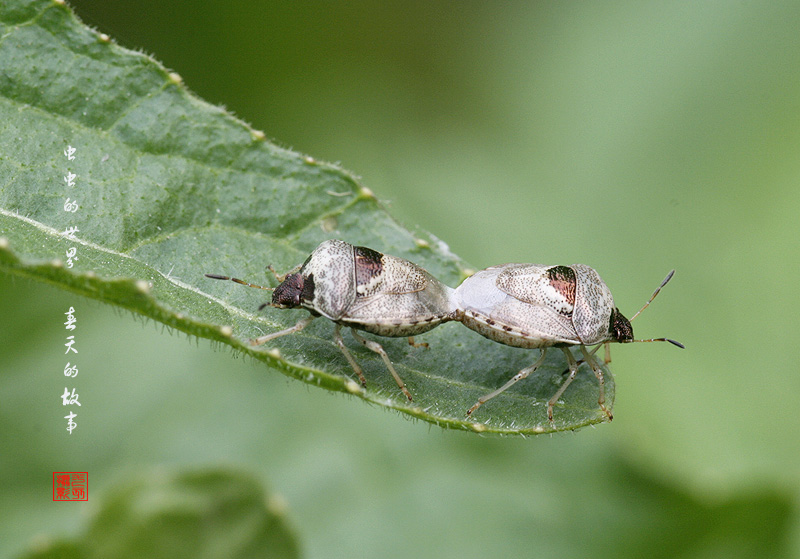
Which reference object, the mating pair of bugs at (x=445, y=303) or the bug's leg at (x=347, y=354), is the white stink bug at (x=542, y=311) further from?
the bug's leg at (x=347, y=354)

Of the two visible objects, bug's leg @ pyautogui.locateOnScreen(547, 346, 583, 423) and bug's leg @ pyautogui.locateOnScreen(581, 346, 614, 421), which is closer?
bug's leg @ pyautogui.locateOnScreen(547, 346, 583, 423)

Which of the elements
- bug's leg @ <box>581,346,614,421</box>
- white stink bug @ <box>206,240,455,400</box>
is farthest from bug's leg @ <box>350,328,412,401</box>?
bug's leg @ <box>581,346,614,421</box>

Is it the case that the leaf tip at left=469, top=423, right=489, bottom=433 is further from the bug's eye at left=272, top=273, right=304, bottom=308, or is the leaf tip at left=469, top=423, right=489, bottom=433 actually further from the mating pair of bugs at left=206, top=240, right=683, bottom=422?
the bug's eye at left=272, top=273, right=304, bottom=308

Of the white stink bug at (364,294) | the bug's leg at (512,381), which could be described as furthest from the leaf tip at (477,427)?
the white stink bug at (364,294)

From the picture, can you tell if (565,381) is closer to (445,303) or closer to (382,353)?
(445,303)

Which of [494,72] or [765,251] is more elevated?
[494,72]

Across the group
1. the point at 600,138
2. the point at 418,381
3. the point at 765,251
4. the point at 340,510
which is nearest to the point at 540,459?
the point at 340,510

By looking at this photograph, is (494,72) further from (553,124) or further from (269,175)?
(269,175)

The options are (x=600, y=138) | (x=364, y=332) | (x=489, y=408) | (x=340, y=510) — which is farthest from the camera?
(x=600, y=138)
